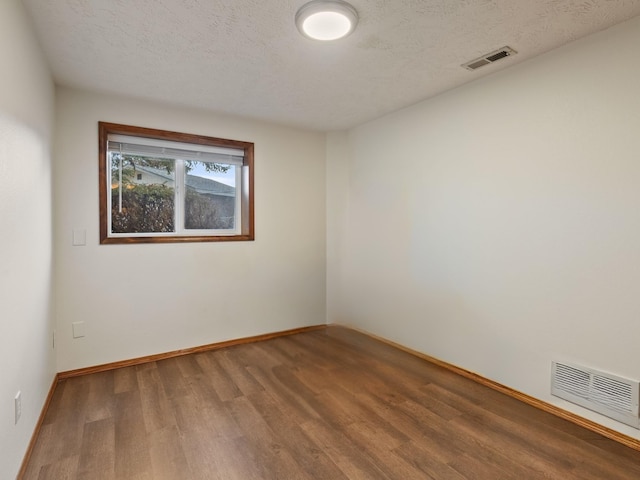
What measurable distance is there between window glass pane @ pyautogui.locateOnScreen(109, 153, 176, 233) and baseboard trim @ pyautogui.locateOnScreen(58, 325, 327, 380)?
1.10 metres

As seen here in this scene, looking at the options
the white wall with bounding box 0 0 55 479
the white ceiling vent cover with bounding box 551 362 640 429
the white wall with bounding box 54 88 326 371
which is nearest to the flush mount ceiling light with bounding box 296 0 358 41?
the white wall with bounding box 0 0 55 479

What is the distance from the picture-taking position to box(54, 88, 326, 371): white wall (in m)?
2.65

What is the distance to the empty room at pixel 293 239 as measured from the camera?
1.71 metres

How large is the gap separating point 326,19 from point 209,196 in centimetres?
212

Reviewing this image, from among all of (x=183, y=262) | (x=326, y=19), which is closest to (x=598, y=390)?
(x=326, y=19)

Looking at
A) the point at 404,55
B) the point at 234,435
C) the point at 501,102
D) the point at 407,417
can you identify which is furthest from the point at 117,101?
the point at 407,417

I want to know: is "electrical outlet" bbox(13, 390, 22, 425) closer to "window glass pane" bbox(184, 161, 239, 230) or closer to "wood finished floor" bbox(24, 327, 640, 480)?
"wood finished floor" bbox(24, 327, 640, 480)

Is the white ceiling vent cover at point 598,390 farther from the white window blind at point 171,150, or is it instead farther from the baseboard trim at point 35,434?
the white window blind at point 171,150

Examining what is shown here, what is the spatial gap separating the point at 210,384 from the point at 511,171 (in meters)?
2.63

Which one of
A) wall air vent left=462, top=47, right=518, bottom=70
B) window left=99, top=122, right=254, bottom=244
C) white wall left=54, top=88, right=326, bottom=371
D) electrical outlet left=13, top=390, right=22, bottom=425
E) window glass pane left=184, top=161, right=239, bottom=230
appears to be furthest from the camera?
window glass pane left=184, top=161, right=239, bottom=230

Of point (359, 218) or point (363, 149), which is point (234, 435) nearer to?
point (359, 218)

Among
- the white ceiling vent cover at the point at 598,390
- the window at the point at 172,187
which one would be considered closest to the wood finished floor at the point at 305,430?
the white ceiling vent cover at the point at 598,390

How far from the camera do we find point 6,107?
1407mm

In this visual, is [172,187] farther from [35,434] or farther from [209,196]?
[35,434]
